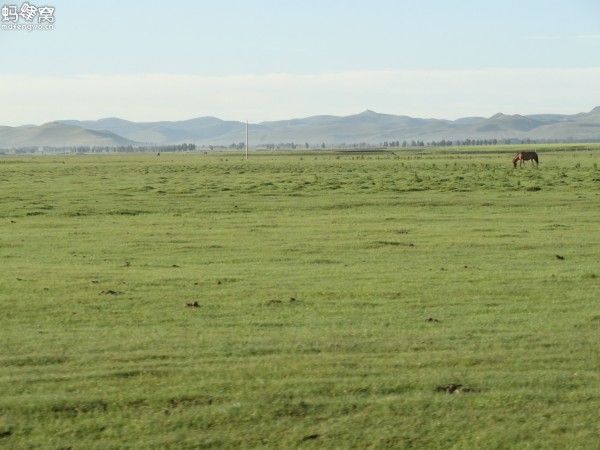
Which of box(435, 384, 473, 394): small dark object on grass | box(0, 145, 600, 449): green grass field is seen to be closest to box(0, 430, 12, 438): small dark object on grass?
box(0, 145, 600, 449): green grass field

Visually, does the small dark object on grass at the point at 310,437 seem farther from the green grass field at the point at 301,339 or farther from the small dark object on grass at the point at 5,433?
the small dark object on grass at the point at 5,433

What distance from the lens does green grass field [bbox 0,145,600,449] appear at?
23.9 ft

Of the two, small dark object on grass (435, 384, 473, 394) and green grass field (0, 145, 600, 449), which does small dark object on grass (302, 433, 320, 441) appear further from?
small dark object on grass (435, 384, 473, 394)

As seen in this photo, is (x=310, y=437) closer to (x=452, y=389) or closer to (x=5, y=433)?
(x=452, y=389)

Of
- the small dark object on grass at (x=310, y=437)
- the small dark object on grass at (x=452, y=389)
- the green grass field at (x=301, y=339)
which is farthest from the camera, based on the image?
the small dark object on grass at (x=452, y=389)

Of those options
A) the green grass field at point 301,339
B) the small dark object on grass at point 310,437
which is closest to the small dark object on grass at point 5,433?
the green grass field at point 301,339

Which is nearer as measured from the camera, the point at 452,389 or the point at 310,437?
the point at 310,437

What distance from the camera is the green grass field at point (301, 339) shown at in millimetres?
7281

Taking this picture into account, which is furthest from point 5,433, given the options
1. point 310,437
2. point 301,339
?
A: point 301,339

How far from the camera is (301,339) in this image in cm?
990

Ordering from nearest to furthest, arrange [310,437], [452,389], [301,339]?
1. [310,437]
2. [452,389]
3. [301,339]

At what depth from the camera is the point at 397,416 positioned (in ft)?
24.5

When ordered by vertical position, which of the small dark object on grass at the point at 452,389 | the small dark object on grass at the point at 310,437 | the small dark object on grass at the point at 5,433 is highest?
the small dark object on grass at the point at 452,389

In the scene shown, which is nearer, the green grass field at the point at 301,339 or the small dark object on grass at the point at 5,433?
the small dark object on grass at the point at 5,433
